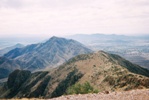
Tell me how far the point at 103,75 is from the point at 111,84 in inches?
682

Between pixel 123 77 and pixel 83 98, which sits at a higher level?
pixel 83 98

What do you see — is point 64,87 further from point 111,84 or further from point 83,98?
point 83,98

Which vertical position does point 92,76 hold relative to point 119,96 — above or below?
below

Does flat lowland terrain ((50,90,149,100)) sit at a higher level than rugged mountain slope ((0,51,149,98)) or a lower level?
higher

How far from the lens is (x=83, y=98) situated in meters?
→ 26.7

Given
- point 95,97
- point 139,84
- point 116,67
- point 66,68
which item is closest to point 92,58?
point 66,68

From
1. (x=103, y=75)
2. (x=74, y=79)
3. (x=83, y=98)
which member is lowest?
(x=74, y=79)

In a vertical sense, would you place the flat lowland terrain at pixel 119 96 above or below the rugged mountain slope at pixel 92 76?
above

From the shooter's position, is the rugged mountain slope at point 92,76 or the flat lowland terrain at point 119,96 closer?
the flat lowland terrain at point 119,96

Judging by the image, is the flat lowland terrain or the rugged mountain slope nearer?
the flat lowland terrain

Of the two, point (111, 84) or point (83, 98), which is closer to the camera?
point (83, 98)

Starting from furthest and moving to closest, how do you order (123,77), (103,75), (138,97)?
(103,75) → (123,77) → (138,97)

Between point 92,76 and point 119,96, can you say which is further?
point 92,76

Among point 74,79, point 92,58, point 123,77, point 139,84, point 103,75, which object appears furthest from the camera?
point 92,58
